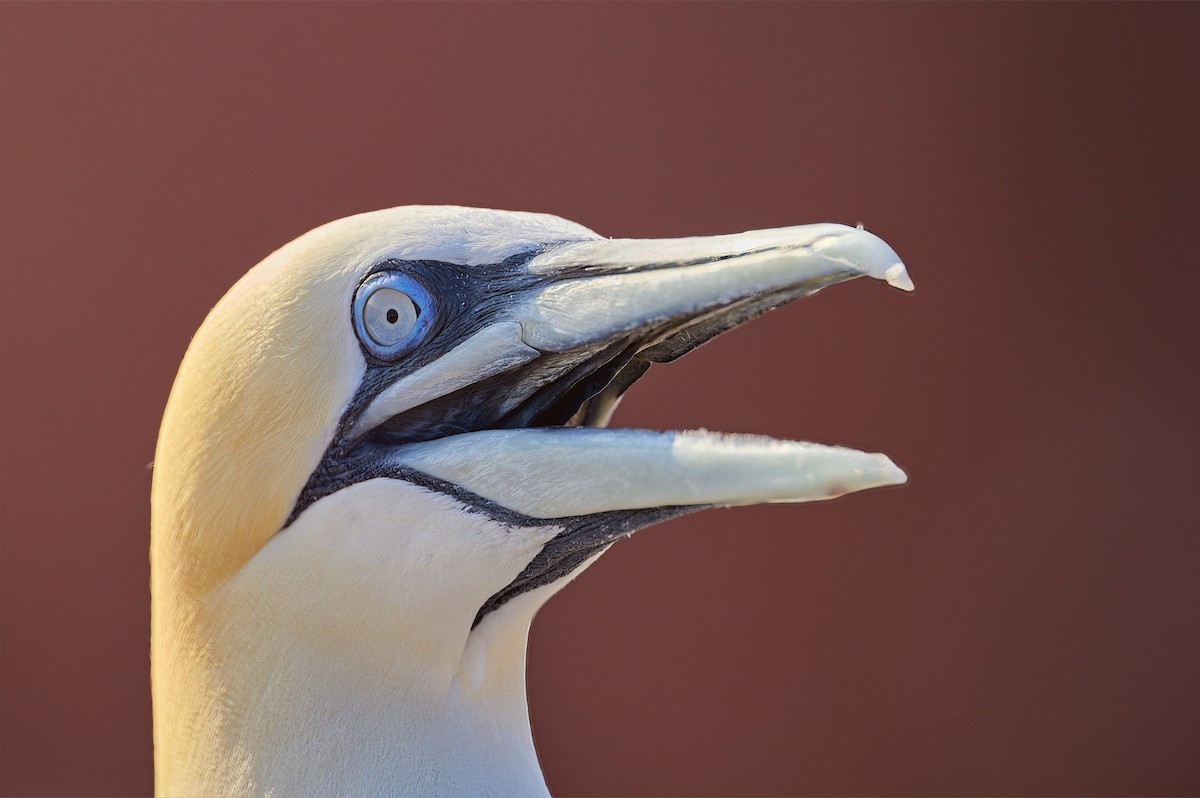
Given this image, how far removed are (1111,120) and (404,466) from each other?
110 inches

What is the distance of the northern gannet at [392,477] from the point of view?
50.5 inches

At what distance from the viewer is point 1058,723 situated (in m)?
3.49

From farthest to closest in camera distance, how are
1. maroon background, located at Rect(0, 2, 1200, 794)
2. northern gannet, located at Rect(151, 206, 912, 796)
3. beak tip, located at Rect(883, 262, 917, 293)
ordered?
maroon background, located at Rect(0, 2, 1200, 794) → northern gannet, located at Rect(151, 206, 912, 796) → beak tip, located at Rect(883, 262, 917, 293)

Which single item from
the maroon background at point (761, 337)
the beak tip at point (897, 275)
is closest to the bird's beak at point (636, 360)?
the beak tip at point (897, 275)

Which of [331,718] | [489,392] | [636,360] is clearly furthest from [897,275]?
[331,718]

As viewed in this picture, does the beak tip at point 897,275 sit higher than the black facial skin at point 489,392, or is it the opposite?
the beak tip at point 897,275

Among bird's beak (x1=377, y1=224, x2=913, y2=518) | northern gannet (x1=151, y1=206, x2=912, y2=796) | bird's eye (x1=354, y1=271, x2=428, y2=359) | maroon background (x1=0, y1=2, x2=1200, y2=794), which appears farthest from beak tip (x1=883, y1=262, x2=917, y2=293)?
maroon background (x1=0, y1=2, x2=1200, y2=794)

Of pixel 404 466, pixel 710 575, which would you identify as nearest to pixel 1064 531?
pixel 710 575

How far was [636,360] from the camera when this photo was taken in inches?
56.1

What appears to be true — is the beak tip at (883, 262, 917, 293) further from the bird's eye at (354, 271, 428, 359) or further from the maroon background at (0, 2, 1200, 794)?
the maroon background at (0, 2, 1200, 794)

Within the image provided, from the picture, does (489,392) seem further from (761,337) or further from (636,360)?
(761,337)

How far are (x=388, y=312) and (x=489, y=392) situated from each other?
0.16 metres

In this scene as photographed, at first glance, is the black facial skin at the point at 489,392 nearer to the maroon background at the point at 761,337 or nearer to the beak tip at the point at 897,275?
the beak tip at the point at 897,275

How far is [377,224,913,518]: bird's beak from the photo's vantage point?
3.80ft
